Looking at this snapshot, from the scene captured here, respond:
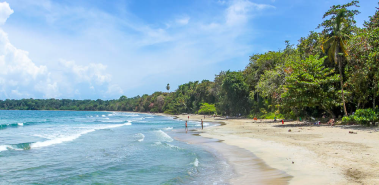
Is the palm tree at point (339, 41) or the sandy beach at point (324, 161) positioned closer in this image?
the sandy beach at point (324, 161)

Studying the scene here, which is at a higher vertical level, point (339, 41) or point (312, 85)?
point (339, 41)

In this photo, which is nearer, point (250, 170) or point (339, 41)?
point (250, 170)

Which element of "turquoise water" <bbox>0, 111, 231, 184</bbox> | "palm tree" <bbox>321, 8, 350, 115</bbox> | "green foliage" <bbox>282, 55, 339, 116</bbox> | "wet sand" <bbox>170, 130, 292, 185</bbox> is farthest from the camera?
"green foliage" <bbox>282, 55, 339, 116</bbox>

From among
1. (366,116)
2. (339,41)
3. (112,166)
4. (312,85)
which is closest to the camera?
(112,166)

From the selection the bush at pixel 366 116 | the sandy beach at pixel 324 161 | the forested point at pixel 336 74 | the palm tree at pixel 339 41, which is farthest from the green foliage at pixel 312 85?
the sandy beach at pixel 324 161

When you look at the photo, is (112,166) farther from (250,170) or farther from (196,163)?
(250,170)

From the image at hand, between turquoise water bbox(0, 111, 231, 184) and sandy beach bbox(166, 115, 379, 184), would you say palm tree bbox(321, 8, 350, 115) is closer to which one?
sandy beach bbox(166, 115, 379, 184)

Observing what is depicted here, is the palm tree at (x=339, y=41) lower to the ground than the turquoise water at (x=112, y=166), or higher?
higher

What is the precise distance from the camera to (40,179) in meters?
11.3

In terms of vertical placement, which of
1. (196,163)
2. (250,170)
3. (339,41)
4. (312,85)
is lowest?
(196,163)

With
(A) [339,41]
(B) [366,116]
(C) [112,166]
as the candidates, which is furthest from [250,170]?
(A) [339,41]

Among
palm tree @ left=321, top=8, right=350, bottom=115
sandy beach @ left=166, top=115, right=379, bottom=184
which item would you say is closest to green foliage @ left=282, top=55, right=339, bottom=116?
palm tree @ left=321, top=8, right=350, bottom=115

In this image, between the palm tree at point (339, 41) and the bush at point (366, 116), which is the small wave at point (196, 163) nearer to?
the bush at point (366, 116)

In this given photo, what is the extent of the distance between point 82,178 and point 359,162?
1199 centimetres
